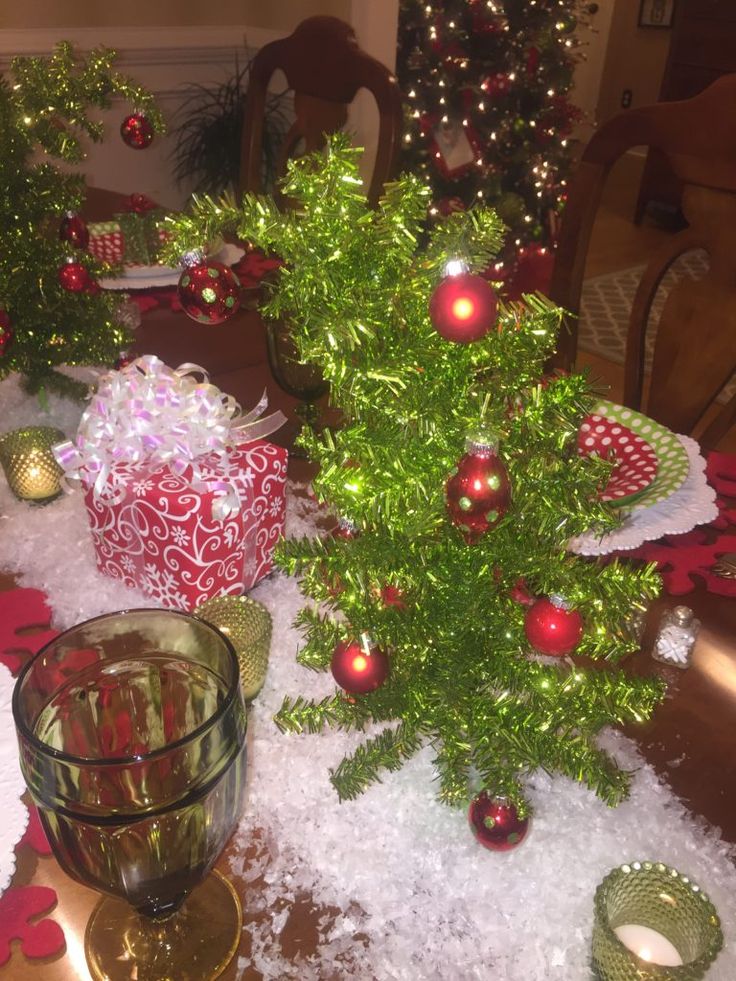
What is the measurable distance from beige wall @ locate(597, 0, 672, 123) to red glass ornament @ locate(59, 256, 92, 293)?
6.02 metres

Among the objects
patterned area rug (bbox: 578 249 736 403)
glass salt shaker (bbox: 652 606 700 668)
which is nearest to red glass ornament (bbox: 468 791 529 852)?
glass salt shaker (bbox: 652 606 700 668)

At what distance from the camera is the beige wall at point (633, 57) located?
5.96 meters

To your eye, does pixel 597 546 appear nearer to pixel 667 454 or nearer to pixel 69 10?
pixel 667 454

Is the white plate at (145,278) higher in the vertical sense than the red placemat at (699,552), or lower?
higher

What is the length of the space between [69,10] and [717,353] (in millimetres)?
2851

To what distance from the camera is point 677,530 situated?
2.64ft

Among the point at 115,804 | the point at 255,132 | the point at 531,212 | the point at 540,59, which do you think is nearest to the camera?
the point at 115,804

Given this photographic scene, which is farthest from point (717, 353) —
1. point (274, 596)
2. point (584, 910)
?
point (584, 910)

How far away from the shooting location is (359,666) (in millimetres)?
549

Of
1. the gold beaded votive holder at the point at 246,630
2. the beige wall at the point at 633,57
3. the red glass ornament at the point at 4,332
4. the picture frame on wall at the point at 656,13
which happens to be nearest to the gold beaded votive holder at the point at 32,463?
the red glass ornament at the point at 4,332

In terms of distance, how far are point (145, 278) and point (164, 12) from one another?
2.45 m

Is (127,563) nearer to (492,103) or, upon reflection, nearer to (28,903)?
(28,903)

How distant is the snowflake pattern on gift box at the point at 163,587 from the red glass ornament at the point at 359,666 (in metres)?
0.30

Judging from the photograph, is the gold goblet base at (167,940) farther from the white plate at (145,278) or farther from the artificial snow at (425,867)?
the white plate at (145,278)
